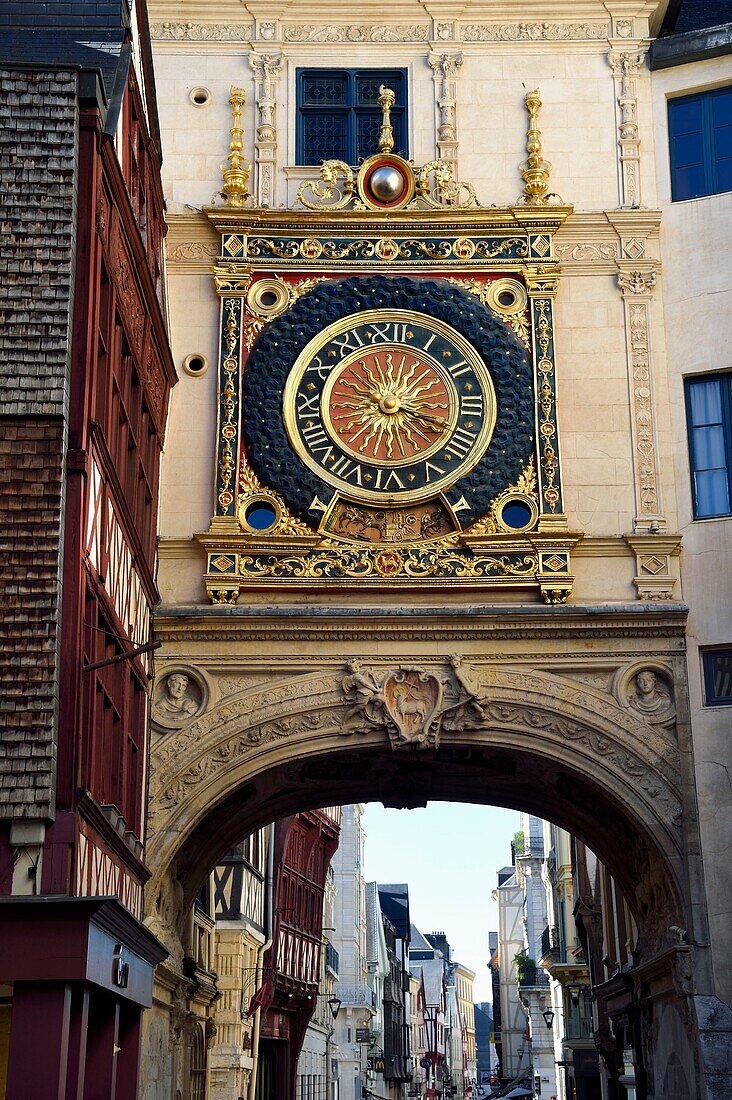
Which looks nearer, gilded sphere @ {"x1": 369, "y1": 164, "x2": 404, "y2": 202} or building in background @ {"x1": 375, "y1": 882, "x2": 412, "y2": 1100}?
gilded sphere @ {"x1": 369, "y1": 164, "x2": 404, "y2": 202}

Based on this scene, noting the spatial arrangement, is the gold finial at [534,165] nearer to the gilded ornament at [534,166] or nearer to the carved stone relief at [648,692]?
the gilded ornament at [534,166]

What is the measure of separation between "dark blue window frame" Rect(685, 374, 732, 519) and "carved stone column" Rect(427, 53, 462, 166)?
4.28m

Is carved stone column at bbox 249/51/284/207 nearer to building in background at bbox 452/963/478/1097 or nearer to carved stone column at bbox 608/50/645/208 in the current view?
carved stone column at bbox 608/50/645/208

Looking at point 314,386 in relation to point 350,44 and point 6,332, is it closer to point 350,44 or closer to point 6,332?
point 350,44

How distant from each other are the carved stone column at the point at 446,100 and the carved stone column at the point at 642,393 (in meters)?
2.74

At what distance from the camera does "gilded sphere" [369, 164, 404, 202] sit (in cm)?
2005

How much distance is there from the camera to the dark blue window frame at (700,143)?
2011 centimetres

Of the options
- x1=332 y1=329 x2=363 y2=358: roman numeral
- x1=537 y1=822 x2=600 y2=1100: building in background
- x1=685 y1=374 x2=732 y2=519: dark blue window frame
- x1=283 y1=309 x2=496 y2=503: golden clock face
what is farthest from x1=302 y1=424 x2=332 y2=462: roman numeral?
x1=537 y1=822 x2=600 y2=1100: building in background

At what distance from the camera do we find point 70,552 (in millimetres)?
12648

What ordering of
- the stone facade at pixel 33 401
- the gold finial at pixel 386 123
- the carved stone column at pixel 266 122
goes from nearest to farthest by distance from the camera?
the stone facade at pixel 33 401, the gold finial at pixel 386 123, the carved stone column at pixel 266 122

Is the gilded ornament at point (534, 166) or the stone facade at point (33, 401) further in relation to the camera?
the gilded ornament at point (534, 166)

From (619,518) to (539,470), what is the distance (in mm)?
1090

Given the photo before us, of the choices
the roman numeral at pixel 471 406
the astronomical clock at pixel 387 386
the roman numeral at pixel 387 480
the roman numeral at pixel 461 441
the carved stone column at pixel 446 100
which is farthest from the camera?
the carved stone column at pixel 446 100

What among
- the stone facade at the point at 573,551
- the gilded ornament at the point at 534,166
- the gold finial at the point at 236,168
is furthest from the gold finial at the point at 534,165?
the gold finial at the point at 236,168
